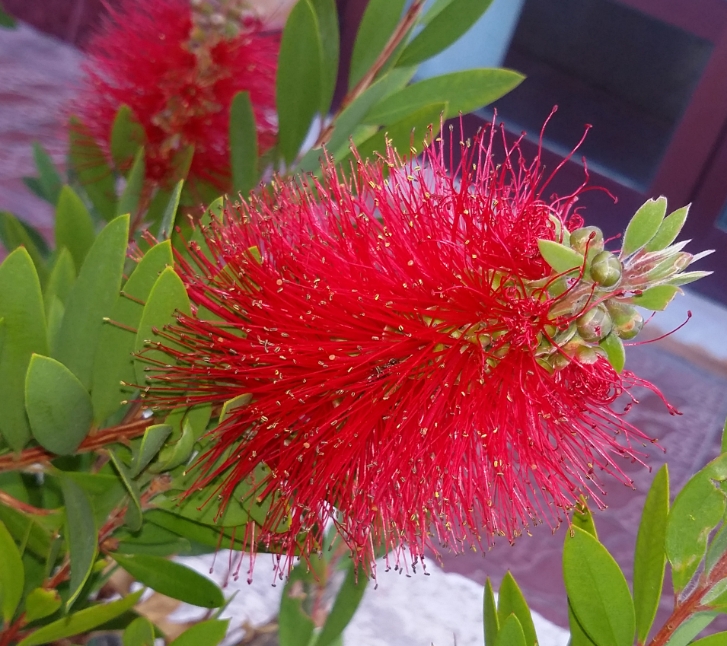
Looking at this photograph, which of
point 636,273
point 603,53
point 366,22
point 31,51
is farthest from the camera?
point 31,51

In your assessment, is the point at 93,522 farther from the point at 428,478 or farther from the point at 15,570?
the point at 428,478

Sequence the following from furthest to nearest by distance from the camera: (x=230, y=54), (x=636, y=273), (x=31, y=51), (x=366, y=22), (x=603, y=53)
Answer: (x=31, y=51), (x=603, y=53), (x=230, y=54), (x=366, y=22), (x=636, y=273)

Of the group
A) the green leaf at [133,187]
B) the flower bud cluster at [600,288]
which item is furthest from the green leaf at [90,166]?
the flower bud cluster at [600,288]

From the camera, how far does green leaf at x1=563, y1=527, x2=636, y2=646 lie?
1.04 ft

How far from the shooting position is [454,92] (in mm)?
494

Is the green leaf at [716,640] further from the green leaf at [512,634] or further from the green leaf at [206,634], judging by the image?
the green leaf at [206,634]

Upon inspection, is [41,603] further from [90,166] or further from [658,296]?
[90,166]

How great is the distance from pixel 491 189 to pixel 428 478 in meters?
0.15

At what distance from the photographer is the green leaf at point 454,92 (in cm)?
49

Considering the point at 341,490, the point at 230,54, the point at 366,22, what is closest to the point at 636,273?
the point at 341,490

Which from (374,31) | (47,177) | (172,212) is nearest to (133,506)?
(172,212)

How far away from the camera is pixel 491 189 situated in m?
0.36

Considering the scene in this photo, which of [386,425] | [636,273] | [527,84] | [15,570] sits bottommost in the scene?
[15,570]

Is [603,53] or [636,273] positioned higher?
[603,53]
